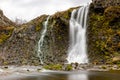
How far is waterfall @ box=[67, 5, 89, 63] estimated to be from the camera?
67.3 m

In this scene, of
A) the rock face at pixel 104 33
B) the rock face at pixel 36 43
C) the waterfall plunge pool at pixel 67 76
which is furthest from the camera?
the rock face at pixel 36 43

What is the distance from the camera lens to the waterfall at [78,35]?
221 feet

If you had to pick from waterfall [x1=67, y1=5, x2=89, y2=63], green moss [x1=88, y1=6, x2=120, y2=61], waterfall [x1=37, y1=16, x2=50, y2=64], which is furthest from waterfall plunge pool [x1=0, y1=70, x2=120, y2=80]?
waterfall [x1=37, y1=16, x2=50, y2=64]

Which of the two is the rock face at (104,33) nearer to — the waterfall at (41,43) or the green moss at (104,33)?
the green moss at (104,33)

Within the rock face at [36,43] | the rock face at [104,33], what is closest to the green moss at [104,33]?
the rock face at [104,33]

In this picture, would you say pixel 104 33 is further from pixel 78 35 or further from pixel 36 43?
pixel 36 43

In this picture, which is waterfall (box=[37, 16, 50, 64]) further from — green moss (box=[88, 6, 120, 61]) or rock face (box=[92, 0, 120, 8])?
rock face (box=[92, 0, 120, 8])

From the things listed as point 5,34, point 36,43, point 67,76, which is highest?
point 5,34

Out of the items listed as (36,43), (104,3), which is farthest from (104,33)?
(36,43)

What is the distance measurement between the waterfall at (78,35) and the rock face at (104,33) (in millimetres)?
1175

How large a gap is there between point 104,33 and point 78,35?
243 inches

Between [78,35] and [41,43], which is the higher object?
[78,35]

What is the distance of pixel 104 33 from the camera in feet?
218

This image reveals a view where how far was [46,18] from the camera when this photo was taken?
8012cm
